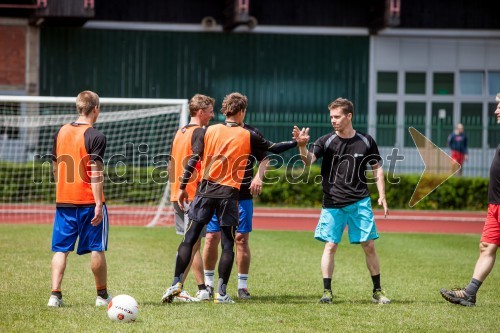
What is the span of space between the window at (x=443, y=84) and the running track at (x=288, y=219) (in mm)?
8647

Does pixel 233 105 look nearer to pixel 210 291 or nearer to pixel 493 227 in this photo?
pixel 210 291

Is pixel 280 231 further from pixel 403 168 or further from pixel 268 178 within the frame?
pixel 403 168

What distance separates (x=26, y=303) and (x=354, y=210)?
332cm

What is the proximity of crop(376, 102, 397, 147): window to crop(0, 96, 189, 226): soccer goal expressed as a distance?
20.1ft

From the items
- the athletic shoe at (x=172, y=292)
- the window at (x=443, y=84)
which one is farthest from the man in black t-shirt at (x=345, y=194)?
the window at (x=443, y=84)

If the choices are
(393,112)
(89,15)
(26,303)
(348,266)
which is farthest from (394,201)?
(26,303)

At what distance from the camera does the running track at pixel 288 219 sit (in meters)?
18.9

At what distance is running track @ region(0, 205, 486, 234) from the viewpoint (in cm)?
1888

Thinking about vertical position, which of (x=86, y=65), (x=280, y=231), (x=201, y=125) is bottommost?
(x=280, y=231)

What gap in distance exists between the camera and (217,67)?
2897 centimetres

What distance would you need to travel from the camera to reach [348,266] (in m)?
12.3

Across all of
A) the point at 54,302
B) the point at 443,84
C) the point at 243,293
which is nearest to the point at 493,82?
the point at 443,84

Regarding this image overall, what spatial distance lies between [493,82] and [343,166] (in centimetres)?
2255

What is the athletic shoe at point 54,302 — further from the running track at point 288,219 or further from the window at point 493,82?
the window at point 493,82
